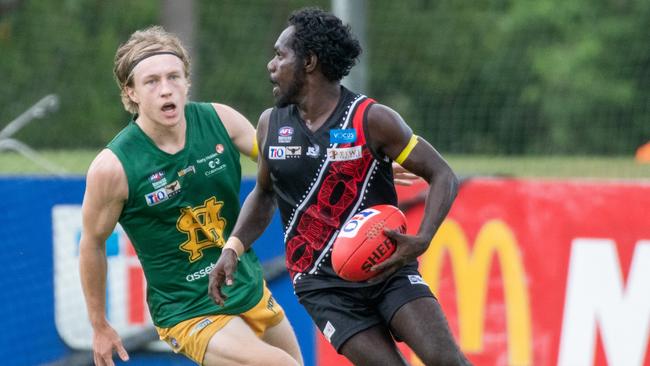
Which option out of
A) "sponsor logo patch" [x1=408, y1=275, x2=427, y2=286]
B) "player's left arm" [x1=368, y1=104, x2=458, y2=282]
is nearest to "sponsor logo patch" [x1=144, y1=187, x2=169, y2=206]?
"player's left arm" [x1=368, y1=104, x2=458, y2=282]

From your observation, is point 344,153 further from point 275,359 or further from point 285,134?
point 275,359

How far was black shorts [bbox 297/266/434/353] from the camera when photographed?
17.0ft

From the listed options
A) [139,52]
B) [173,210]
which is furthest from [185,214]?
[139,52]

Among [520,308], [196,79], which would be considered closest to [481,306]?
[520,308]

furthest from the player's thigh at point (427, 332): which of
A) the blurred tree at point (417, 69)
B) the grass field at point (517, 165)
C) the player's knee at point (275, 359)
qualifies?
the blurred tree at point (417, 69)

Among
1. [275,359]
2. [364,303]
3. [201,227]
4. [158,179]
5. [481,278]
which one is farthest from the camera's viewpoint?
[481,278]

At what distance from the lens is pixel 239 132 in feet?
19.5

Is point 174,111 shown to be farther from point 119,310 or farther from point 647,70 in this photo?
point 647,70

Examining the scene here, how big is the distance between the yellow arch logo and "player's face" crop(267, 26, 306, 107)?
3.27 m

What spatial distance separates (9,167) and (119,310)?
2.23 metres

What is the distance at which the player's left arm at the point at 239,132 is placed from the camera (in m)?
5.94

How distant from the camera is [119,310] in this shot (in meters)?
8.25

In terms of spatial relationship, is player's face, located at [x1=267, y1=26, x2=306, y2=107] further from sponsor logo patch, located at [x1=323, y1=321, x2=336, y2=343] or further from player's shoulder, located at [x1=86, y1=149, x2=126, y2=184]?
sponsor logo patch, located at [x1=323, y1=321, x2=336, y2=343]

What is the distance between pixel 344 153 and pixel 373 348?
35.1 inches
